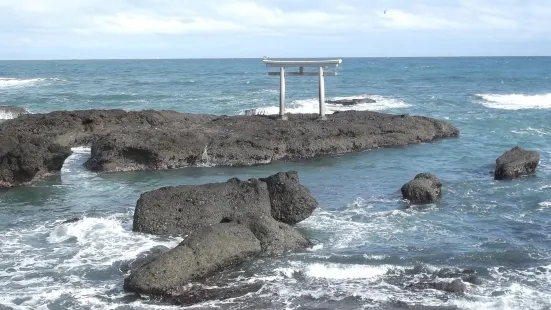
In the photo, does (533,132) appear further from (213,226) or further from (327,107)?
(213,226)

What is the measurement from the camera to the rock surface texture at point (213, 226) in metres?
10.7

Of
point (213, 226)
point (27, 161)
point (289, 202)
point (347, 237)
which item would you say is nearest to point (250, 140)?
point (27, 161)

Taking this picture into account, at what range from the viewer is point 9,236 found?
13.9 m

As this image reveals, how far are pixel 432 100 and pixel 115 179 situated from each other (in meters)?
32.2

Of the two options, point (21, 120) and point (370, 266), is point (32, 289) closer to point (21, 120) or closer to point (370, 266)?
point (370, 266)

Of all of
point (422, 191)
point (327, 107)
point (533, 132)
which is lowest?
point (533, 132)

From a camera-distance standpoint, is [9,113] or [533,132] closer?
[533,132]

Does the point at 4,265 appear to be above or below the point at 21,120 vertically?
below

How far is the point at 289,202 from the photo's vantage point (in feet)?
47.3

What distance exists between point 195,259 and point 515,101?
39.7m

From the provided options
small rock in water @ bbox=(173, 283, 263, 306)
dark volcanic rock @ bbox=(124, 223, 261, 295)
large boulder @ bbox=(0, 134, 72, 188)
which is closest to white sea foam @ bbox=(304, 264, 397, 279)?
small rock in water @ bbox=(173, 283, 263, 306)

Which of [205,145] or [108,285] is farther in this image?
[205,145]

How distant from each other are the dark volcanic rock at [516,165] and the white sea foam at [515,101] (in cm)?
2105

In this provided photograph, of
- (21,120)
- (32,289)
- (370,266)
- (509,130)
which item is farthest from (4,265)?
(509,130)
